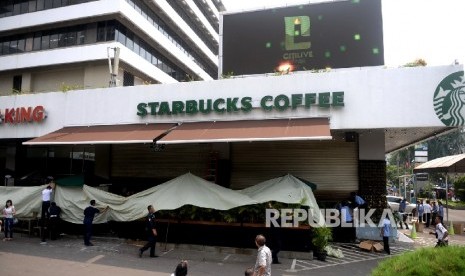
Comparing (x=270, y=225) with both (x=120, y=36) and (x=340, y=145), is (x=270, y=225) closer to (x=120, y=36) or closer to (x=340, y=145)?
Result: (x=340, y=145)

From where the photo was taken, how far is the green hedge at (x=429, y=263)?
4.98 meters

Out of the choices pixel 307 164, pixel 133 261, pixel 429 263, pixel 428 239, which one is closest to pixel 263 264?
pixel 429 263

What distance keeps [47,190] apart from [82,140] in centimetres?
236

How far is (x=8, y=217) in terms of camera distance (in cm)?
1412

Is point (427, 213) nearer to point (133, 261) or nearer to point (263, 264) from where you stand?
point (133, 261)

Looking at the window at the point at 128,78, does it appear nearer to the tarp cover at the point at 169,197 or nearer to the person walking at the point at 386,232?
the tarp cover at the point at 169,197

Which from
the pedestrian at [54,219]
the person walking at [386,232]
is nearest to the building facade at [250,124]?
the person walking at [386,232]

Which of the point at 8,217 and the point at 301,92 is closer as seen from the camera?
the point at 301,92

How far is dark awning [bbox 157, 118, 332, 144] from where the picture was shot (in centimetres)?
1191

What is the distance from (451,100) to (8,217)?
15803 millimetres

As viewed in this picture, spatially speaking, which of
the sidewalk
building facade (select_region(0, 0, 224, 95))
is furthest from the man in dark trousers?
building facade (select_region(0, 0, 224, 95))

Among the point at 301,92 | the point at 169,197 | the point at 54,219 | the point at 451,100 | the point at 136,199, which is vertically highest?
the point at 301,92

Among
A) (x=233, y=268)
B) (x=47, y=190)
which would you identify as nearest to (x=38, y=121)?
(x=47, y=190)

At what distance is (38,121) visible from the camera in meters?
17.3
